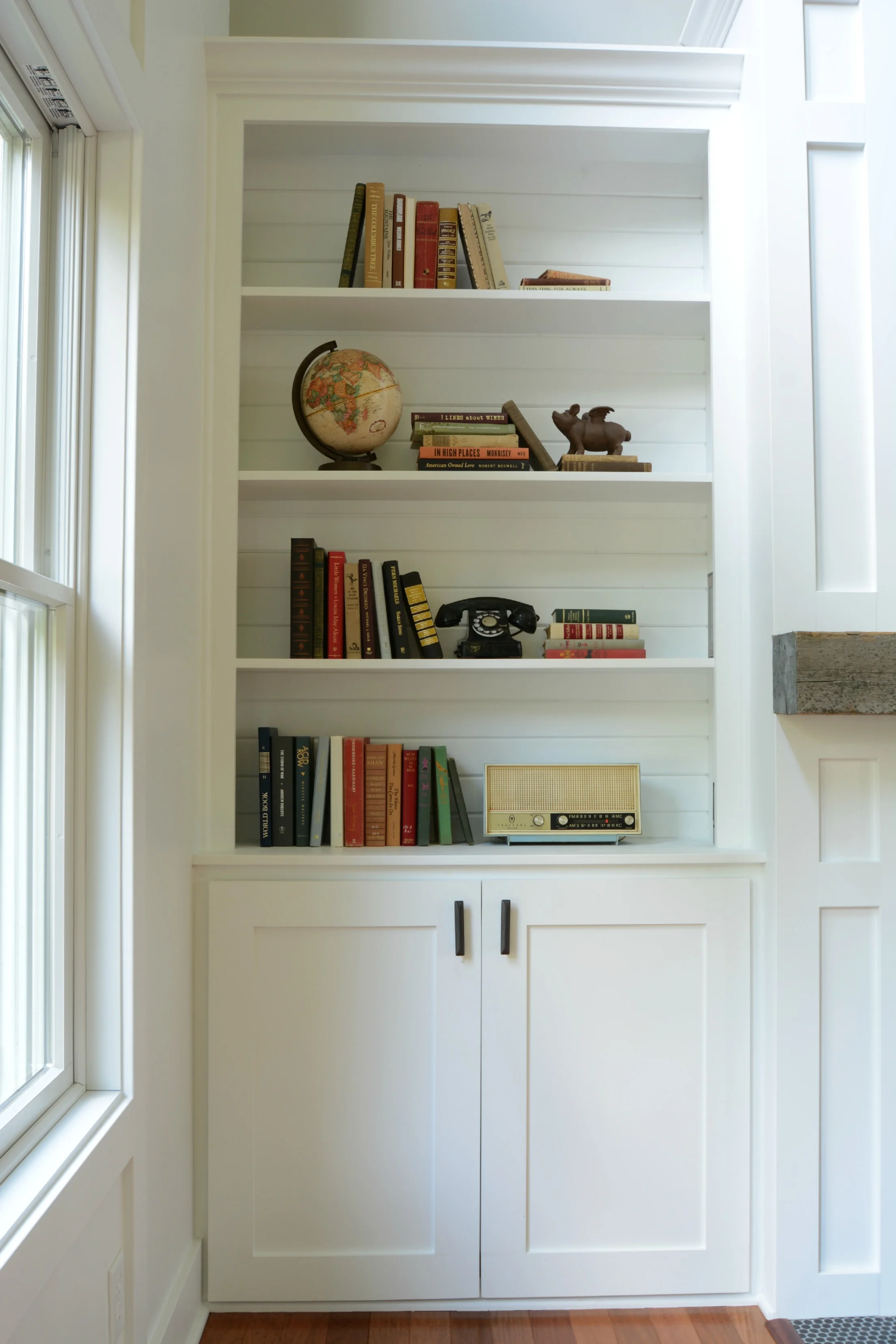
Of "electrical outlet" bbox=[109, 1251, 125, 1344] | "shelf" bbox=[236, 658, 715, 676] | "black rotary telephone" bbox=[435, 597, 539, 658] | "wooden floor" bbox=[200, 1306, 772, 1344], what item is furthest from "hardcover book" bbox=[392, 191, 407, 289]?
"wooden floor" bbox=[200, 1306, 772, 1344]

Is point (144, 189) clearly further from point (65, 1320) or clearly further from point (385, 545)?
point (65, 1320)

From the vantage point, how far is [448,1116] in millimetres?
1781

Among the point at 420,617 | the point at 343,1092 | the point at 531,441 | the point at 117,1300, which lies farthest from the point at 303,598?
the point at 117,1300

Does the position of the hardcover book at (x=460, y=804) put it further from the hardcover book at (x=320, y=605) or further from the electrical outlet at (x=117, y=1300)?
the electrical outlet at (x=117, y=1300)

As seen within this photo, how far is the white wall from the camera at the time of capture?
2.20m

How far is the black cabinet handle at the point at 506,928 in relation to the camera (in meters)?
1.78

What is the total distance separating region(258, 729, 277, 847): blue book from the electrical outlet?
2.53 feet

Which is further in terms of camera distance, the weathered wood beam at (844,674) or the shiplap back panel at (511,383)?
the shiplap back panel at (511,383)

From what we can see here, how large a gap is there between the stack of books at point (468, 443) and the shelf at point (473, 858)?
814mm

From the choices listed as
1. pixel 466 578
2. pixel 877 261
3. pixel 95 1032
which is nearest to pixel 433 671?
pixel 466 578

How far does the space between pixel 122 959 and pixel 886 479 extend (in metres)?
1.63

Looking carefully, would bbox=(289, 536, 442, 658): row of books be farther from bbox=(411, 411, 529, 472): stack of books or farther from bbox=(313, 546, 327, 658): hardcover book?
bbox=(411, 411, 529, 472): stack of books

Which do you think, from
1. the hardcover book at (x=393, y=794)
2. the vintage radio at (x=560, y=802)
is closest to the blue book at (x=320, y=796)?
the hardcover book at (x=393, y=794)

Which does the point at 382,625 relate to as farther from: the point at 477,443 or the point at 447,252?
the point at 447,252
